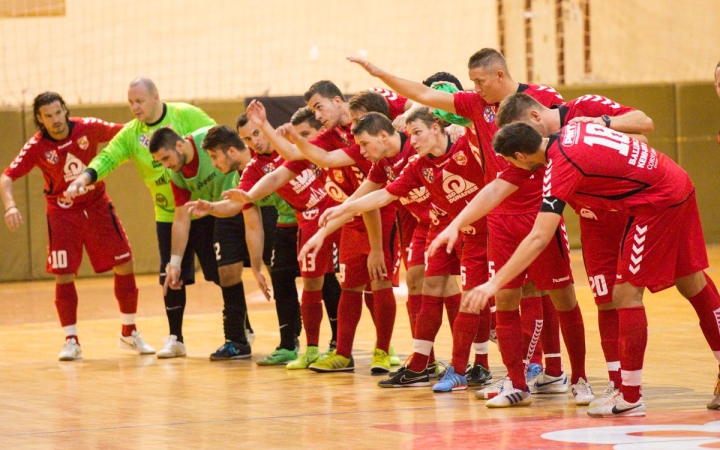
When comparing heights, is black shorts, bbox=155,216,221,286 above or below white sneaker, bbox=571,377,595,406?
above

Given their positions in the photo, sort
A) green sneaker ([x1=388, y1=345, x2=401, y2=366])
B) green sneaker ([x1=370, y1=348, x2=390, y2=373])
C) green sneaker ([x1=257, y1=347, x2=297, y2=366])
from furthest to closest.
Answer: green sneaker ([x1=257, y1=347, x2=297, y2=366]) < green sneaker ([x1=388, y1=345, x2=401, y2=366]) < green sneaker ([x1=370, y1=348, x2=390, y2=373])

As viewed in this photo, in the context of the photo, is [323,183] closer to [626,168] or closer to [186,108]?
[186,108]

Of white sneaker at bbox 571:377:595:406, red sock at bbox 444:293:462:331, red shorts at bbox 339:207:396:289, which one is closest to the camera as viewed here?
white sneaker at bbox 571:377:595:406

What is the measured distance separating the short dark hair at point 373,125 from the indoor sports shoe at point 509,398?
1.74 meters

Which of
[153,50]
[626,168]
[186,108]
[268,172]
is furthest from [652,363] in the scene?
[153,50]

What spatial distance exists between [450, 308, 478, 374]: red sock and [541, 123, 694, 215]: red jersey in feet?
3.84

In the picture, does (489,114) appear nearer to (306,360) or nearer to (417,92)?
(417,92)

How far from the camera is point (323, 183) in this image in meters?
8.12

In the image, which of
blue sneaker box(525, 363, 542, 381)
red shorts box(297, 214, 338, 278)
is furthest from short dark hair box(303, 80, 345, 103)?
blue sneaker box(525, 363, 542, 381)

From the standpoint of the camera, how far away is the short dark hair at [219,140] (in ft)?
27.0

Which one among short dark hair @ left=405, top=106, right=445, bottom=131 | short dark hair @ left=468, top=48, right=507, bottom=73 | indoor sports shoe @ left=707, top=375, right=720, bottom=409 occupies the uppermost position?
short dark hair @ left=468, top=48, right=507, bottom=73

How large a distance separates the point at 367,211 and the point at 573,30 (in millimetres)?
10179

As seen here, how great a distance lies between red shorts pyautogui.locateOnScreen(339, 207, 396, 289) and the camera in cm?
763

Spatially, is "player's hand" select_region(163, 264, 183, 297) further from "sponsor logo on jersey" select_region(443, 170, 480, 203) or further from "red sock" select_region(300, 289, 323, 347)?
"sponsor logo on jersey" select_region(443, 170, 480, 203)
